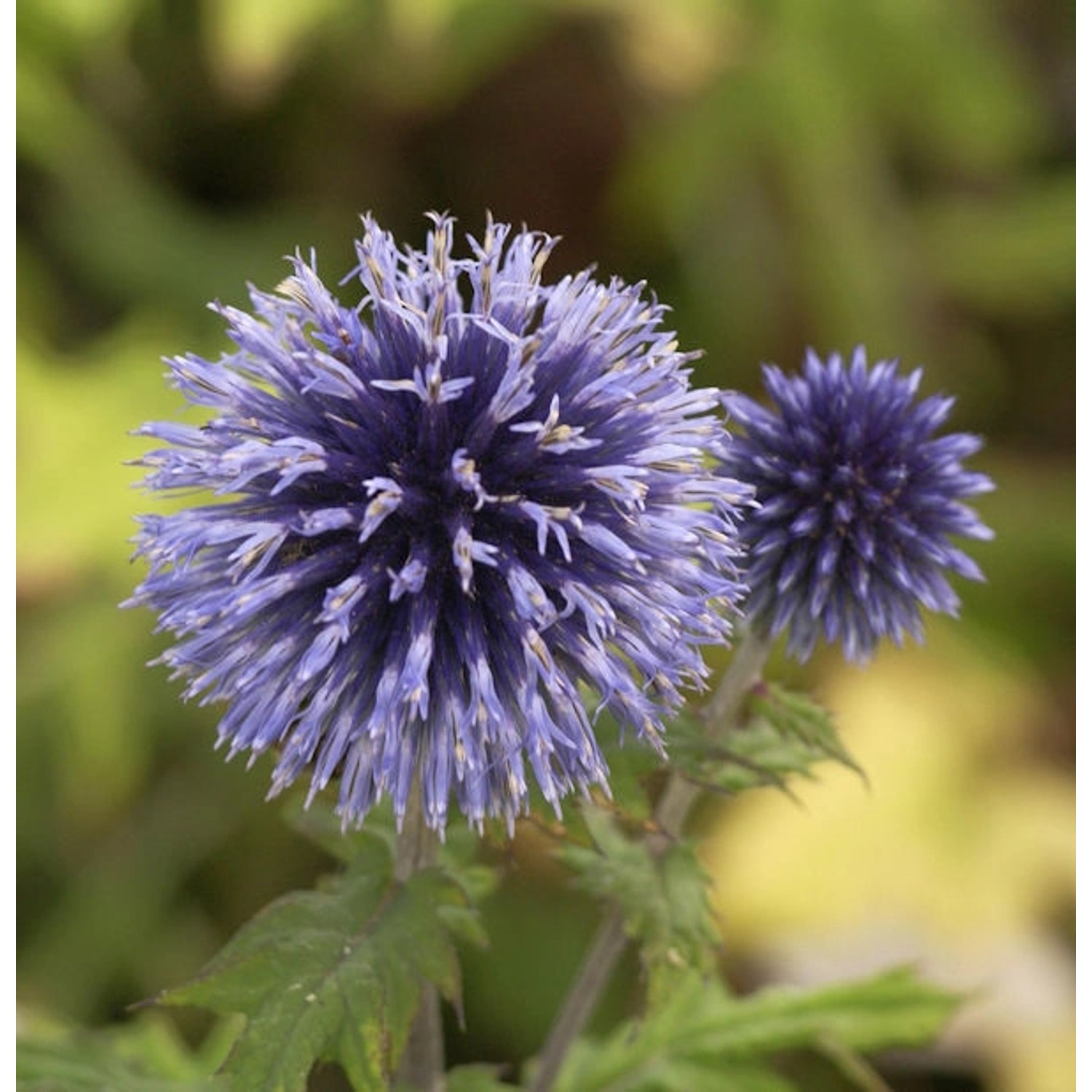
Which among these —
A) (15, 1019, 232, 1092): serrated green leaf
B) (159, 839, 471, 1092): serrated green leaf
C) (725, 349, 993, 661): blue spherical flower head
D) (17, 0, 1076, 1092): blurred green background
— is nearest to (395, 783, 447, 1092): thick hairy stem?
(159, 839, 471, 1092): serrated green leaf

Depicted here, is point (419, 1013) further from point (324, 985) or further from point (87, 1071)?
point (87, 1071)

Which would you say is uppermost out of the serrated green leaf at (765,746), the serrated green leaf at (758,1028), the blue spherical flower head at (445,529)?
the blue spherical flower head at (445,529)

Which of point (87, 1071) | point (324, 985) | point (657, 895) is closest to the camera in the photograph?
point (324, 985)

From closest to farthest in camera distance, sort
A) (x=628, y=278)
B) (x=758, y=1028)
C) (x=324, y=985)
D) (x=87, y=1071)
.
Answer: (x=324, y=985) → (x=87, y=1071) → (x=758, y=1028) → (x=628, y=278)

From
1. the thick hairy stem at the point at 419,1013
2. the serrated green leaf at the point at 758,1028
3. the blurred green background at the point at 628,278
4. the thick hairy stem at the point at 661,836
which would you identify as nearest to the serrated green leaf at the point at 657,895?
the thick hairy stem at the point at 661,836

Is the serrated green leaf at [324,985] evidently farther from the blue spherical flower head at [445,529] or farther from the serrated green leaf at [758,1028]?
the serrated green leaf at [758,1028]

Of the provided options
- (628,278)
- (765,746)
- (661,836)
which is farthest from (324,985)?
(628,278)

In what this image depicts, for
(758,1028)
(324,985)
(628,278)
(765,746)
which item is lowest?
(758,1028)

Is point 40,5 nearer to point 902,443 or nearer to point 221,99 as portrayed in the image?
point 221,99
